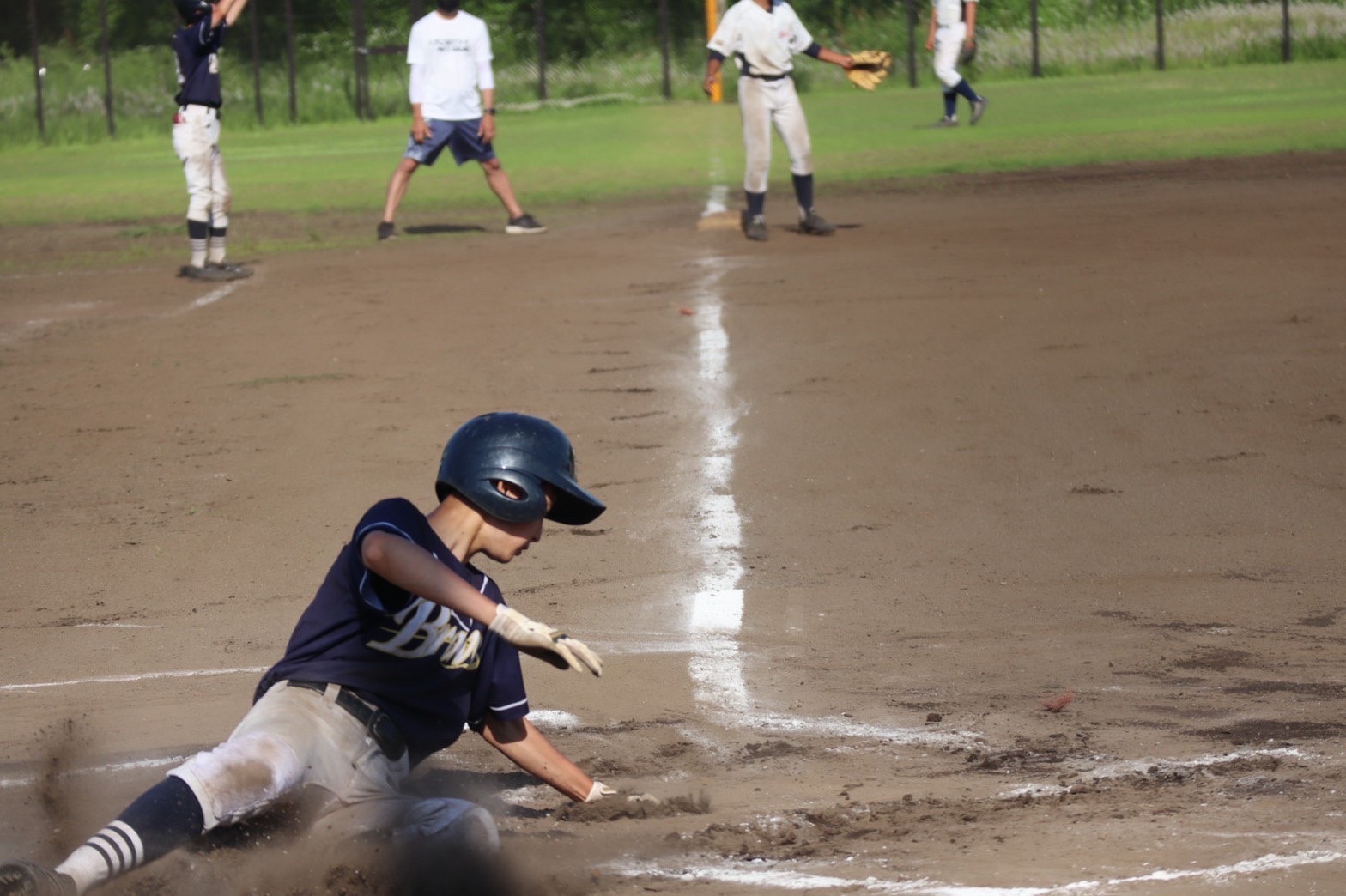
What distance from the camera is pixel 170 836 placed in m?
3.26

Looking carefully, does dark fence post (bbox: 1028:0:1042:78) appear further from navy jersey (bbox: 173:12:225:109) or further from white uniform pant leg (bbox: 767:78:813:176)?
navy jersey (bbox: 173:12:225:109)

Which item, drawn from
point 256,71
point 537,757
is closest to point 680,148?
point 256,71

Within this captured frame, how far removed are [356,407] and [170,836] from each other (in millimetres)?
5134

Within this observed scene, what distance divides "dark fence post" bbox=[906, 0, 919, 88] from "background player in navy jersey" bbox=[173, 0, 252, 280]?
17.6 m

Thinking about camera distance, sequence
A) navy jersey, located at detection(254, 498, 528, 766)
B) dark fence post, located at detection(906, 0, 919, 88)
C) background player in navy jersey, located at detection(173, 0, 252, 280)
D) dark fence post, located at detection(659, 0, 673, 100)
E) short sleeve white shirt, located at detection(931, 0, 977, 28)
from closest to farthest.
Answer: navy jersey, located at detection(254, 498, 528, 766)
background player in navy jersey, located at detection(173, 0, 252, 280)
short sleeve white shirt, located at detection(931, 0, 977, 28)
dark fence post, located at detection(906, 0, 919, 88)
dark fence post, located at detection(659, 0, 673, 100)

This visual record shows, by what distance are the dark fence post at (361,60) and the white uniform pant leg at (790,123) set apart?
1650 centimetres

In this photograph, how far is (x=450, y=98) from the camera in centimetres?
1322

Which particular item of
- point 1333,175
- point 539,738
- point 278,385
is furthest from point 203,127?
point 1333,175

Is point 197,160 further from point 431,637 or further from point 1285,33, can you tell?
point 1285,33

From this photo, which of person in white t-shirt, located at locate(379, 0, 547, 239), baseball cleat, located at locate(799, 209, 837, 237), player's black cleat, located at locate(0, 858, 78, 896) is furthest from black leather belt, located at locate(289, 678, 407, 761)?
person in white t-shirt, located at locate(379, 0, 547, 239)

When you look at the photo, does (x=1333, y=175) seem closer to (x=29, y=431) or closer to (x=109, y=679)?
(x=29, y=431)

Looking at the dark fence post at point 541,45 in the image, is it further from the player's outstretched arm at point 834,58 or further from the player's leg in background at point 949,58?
the player's outstretched arm at point 834,58

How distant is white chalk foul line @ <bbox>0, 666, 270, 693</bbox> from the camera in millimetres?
4945

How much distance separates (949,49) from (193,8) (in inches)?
450
